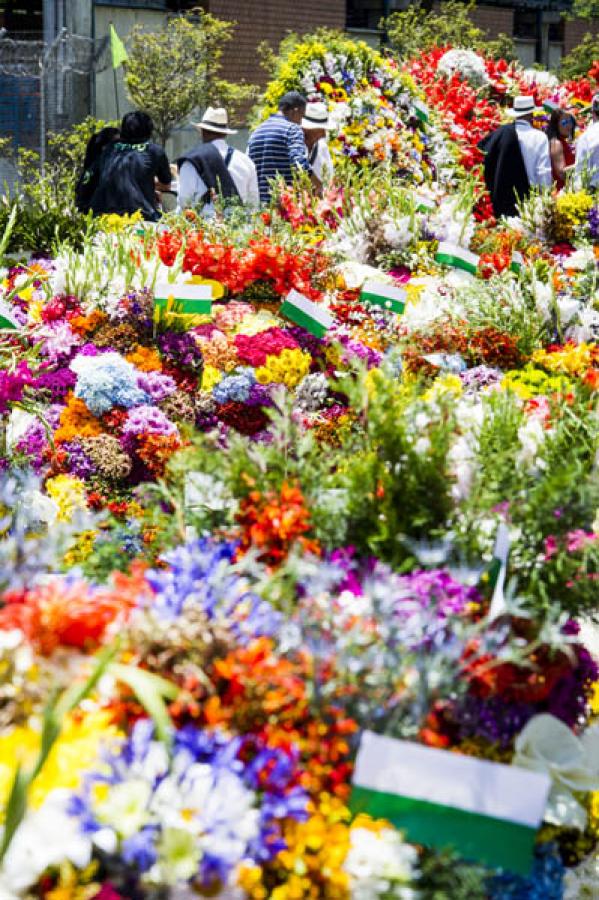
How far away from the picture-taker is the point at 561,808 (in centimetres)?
180

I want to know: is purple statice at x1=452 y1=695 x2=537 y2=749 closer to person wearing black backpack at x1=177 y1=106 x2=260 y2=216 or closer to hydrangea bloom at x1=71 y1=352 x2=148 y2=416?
hydrangea bloom at x1=71 y1=352 x2=148 y2=416

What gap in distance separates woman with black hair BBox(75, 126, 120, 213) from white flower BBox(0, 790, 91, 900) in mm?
6035

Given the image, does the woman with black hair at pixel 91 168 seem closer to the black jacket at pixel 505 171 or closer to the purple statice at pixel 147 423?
the black jacket at pixel 505 171

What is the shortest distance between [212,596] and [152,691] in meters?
0.34

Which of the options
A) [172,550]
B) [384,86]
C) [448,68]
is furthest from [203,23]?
[172,550]

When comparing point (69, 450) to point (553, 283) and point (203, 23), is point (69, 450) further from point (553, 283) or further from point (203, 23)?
point (203, 23)

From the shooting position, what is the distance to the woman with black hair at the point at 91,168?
7035 mm

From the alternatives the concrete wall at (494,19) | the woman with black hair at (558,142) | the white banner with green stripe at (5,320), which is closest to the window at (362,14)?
the concrete wall at (494,19)

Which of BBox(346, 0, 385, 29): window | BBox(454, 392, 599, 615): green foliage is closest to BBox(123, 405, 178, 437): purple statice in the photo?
BBox(454, 392, 599, 615): green foliage

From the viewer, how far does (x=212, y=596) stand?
68.1 inches

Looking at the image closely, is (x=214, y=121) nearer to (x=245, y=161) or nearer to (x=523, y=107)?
(x=245, y=161)

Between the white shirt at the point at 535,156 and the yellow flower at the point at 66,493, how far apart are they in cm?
456

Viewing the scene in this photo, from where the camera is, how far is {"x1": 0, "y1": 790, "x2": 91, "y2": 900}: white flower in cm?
138

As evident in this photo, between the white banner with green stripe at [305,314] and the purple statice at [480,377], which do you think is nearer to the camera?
the purple statice at [480,377]
